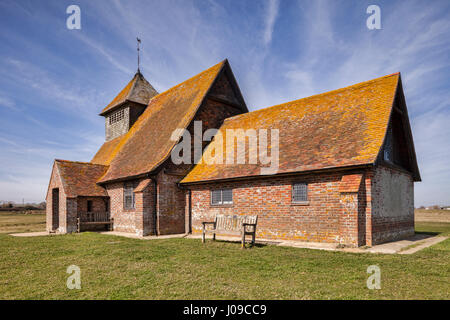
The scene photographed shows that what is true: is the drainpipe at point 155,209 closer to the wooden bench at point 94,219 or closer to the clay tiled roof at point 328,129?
the clay tiled roof at point 328,129

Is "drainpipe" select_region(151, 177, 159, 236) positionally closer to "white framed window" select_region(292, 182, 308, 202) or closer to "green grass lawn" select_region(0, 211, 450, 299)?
"green grass lawn" select_region(0, 211, 450, 299)

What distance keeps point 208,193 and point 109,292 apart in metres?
10.4

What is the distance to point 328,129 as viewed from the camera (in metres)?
13.8

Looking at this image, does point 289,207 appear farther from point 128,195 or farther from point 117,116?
point 117,116

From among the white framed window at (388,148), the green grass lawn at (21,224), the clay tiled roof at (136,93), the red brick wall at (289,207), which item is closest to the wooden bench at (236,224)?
the red brick wall at (289,207)

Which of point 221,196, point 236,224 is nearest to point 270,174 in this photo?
point 236,224

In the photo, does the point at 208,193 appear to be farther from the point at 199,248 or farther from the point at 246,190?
the point at 199,248

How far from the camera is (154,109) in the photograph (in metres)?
24.2

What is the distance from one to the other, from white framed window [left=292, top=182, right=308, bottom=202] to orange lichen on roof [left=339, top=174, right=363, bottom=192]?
5.02 feet

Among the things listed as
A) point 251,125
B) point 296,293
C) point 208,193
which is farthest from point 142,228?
point 296,293

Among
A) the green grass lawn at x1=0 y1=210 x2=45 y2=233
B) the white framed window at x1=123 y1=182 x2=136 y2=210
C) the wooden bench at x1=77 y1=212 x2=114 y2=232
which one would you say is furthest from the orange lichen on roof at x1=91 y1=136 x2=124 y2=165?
the green grass lawn at x1=0 y1=210 x2=45 y2=233

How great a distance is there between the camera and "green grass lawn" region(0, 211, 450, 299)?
5820 millimetres

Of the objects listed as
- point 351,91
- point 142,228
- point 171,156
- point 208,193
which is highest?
point 351,91
